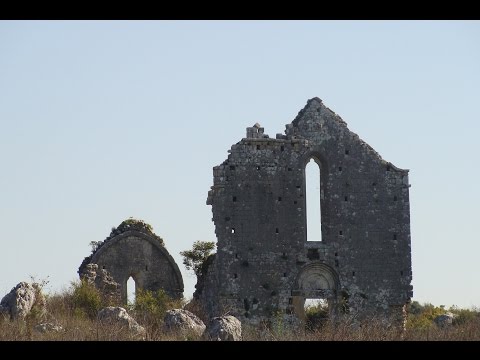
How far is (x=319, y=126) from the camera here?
30562 mm

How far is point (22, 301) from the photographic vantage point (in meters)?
22.2

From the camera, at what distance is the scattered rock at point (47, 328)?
62.7ft

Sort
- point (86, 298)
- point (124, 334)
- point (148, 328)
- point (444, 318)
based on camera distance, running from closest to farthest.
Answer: point (124, 334) → point (148, 328) → point (86, 298) → point (444, 318)

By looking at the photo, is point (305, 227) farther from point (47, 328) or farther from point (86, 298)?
point (47, 328)

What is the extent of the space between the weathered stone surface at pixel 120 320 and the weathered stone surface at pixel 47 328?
3.14ft

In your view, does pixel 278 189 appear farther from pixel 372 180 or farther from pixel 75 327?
pixel 75 327

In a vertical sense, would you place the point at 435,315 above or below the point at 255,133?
below

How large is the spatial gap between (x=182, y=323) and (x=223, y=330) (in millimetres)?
2206

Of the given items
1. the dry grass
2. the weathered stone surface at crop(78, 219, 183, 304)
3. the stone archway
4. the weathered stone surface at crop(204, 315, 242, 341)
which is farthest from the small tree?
the weathered stone surface at crop(204, 315, 242, 341)

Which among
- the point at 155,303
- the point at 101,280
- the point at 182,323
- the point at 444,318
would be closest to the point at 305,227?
the point at 155,303

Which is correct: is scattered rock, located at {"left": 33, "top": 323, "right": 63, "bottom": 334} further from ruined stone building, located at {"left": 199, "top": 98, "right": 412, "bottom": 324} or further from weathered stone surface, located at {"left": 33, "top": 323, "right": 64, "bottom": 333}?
ruined stone building, located at {"left": 199, "top": 98, "right": 412, "bottom": 324}

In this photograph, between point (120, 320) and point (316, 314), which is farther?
point (316, 314)
